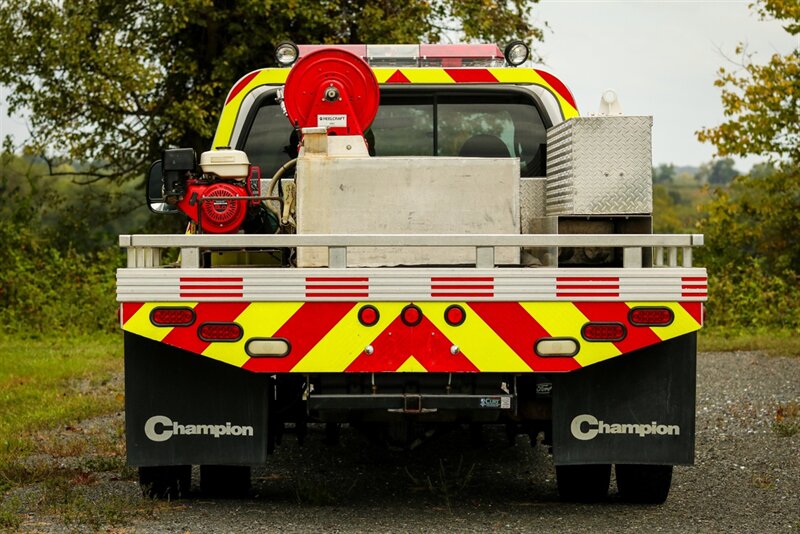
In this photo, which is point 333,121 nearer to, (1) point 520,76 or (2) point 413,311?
(1) point 520,76

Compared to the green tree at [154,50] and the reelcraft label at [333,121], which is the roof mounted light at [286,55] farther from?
the green tree at [154,50]

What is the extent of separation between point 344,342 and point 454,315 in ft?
1.56

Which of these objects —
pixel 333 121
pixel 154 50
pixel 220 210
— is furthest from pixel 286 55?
pixel 154 50

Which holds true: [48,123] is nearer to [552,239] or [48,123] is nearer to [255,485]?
[255,485]

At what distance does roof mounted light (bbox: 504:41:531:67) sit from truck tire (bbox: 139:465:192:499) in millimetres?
3029

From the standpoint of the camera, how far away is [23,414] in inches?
413

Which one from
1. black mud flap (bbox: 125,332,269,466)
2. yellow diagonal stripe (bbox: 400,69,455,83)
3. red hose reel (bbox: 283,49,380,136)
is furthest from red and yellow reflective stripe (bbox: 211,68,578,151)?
black mud flap (bbox: 125,332,269,466)

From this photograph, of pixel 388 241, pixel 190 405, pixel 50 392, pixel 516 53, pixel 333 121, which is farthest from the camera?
pixel 50 392

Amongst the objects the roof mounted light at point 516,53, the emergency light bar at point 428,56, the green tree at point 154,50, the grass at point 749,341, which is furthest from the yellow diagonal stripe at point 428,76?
the green tree at point 154,50

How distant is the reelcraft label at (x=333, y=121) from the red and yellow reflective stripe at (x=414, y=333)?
1.42 metres

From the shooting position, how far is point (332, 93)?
6.91 m

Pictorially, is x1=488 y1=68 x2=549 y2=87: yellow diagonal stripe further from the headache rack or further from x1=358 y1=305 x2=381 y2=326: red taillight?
x1=358 y1=305 x2=381 y2=326: red taillight

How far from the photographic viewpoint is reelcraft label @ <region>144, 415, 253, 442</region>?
6039mm

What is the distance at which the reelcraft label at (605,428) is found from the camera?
19.8 ft
